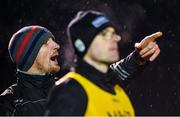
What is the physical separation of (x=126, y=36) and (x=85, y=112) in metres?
6.16

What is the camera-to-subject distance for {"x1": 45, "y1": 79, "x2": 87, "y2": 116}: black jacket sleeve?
2074 millimetres

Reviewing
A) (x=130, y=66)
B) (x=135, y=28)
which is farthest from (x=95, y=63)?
(x=135, y=28)

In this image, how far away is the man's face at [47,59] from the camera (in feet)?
11.3

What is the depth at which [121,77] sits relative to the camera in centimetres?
293

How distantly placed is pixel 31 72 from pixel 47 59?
0.51 feet

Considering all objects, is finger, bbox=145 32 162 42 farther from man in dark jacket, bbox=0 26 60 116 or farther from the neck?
man in dark jacket, bbox=0 26 60 116

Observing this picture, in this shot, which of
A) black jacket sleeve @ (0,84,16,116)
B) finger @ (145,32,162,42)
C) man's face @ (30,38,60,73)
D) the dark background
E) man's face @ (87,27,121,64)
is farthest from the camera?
the dark background

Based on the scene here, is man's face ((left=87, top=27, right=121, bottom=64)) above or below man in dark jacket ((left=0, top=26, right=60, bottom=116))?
above

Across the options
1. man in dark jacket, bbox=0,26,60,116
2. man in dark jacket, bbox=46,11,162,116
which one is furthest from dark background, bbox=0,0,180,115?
man in dark jacket, bbox=46,11,162,116

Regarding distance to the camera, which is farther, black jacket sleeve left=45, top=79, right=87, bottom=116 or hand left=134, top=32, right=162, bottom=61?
hand left=134, top=32, right=162, bottom=61

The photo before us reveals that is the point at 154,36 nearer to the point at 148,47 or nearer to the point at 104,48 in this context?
the point at 148,47

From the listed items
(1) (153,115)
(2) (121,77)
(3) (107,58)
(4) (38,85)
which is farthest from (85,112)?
(1) (153,115)

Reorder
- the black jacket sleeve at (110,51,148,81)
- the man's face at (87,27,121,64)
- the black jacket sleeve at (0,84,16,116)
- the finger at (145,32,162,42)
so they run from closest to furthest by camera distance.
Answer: the man's face at (87,27,121,64) < the finger at (145,32,162,42) < the black jacket sleeve at (110,51,148,81) < the black jacket sleeve at (0,84,16,116)

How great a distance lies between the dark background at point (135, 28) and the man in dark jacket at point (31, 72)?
13.9 ft
